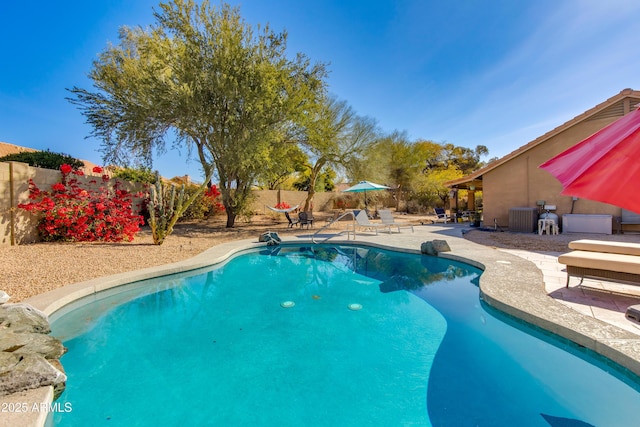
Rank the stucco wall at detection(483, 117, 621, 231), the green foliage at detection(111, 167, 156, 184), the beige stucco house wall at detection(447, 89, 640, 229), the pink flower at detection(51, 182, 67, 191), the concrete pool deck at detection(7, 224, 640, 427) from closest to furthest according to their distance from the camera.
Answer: the concrete pool deck at detection(7, 224, 640, 427)
the pink flower at detection(51, 182, 67, 191)
the beige stucco house wall at detection(447, 89, 640, 229)
the stucco wall at detection(483, 117, 621, 231)
the green foliage at detection(111, 167, 156, 184)

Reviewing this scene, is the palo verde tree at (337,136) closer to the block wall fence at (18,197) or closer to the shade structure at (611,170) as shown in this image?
the block wall fence at (18,197)

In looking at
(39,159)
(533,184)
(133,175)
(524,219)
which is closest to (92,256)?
(39,159)

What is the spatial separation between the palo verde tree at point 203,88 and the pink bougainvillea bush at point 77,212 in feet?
10.2

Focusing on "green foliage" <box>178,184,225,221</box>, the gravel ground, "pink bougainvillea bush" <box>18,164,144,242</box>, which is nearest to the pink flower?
"pink bougainvillea bush" <box>18,164,144,242</box>

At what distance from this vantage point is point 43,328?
3.61 metres

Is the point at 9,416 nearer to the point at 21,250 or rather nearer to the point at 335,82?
the point at 21,250

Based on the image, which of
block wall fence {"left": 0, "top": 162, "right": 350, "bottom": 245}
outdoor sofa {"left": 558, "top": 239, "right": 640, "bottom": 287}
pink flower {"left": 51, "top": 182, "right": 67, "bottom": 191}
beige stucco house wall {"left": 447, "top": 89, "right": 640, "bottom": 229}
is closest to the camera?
outdoor sofa {"left": 558, "top": 239, "right": 640, "bottom": 287}

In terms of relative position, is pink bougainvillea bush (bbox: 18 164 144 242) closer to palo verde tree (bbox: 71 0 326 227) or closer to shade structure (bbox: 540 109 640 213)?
palo verde tree (bbox: 71 0 326 227)

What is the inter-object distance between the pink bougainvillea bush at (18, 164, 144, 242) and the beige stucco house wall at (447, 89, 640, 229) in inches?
575

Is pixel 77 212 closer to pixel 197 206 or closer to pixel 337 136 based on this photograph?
pixel 197 206

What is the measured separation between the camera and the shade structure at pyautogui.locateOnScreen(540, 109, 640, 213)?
160 centimetres

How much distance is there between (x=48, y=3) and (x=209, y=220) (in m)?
10.7

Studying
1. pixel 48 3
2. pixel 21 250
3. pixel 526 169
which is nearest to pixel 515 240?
pixel 526 169

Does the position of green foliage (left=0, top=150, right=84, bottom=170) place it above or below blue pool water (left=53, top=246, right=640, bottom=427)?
above
